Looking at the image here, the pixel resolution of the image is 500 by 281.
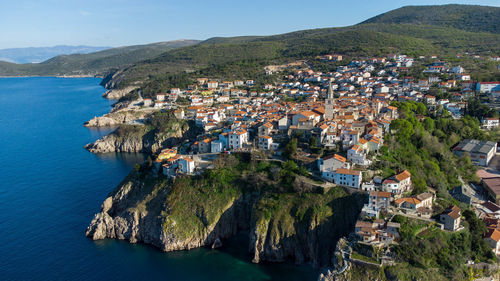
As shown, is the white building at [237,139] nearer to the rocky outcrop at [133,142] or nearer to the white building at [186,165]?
the white building at [186,165]

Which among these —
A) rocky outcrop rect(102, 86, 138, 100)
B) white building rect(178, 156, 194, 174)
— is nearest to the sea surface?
white building rect(178, 156, 194, 174)

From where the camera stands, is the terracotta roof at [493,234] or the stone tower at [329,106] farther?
the stone tower at [329,106]

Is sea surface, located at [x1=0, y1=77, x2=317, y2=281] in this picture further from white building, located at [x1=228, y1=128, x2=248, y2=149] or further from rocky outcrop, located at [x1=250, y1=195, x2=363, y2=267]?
white building, located at [x1=228, y1=128, x2=248, y2=149]

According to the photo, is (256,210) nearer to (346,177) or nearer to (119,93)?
(346,177)

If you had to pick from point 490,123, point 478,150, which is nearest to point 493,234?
point 478,150

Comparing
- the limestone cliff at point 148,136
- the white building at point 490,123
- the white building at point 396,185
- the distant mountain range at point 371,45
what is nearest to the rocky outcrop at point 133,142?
the limestone cliff at point 148,136

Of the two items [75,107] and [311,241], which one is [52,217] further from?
[75,107]
